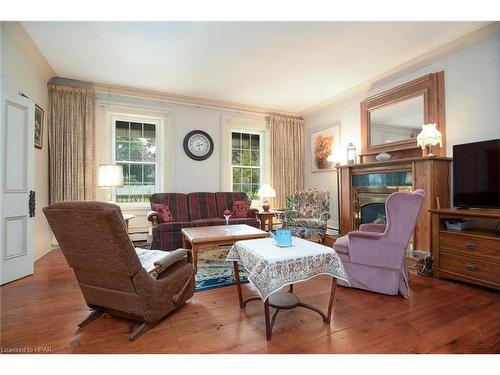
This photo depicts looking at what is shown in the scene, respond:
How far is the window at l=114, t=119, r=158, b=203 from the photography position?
15.3ft

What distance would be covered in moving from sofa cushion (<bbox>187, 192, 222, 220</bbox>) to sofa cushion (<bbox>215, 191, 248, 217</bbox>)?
0.08 m

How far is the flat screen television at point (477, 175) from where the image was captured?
8.60ft

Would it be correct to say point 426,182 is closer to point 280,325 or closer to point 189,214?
point 280,325

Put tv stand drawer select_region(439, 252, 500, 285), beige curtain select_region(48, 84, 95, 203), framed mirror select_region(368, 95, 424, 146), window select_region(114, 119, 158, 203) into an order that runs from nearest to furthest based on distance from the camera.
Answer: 1. tv stand drawer select_region(439, 252, 500, 285)
2. framed mirror select_region(368, 95, 424, 146)
3. beige curtain select_region(48, 84, 95, 203)
4. window select_region(114, 119, 158, 203)

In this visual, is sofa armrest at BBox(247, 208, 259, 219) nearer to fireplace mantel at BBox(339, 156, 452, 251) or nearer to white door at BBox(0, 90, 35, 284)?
fireplace mantel at BBox(339, 156, 452, 251)

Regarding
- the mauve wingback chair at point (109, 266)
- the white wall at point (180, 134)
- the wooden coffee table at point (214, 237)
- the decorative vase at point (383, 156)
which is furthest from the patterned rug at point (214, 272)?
the decorative vase at point (383, 156)

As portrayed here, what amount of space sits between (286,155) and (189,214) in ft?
8.44

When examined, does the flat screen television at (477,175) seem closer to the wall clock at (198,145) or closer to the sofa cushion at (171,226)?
the sofa cushion at (171,226)

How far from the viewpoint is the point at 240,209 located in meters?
4.71

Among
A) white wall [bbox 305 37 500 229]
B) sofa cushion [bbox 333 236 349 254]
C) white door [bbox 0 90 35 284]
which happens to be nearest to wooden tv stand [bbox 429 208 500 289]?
white wall [bbox 305 37 500 229]

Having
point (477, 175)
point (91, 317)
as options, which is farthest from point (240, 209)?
point (477, 175)

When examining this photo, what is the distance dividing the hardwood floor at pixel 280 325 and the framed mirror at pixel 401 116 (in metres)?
2.07

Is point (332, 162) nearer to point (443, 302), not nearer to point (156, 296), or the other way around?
point (443, 302)
